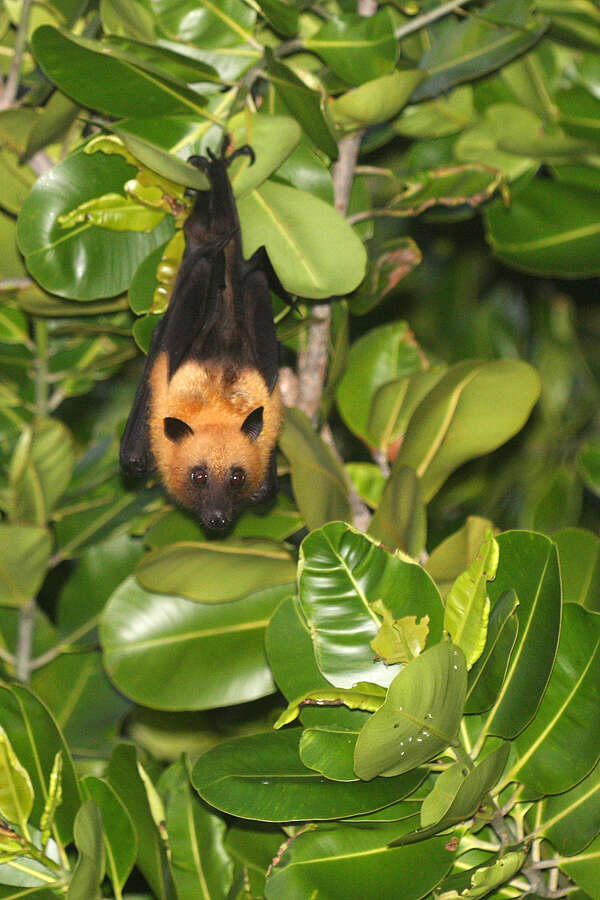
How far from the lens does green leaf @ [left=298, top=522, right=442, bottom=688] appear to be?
2.34 metres

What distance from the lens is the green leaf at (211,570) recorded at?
3.05m

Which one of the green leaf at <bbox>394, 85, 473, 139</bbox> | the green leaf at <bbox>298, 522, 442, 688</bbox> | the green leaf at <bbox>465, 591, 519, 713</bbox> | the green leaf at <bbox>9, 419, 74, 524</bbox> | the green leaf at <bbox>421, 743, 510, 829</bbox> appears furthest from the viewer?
the green leaf at <bbox>394, 85, 473, 139</bbox>

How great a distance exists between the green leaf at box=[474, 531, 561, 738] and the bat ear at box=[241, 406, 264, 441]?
110 centimetres

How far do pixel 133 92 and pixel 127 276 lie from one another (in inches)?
21.5

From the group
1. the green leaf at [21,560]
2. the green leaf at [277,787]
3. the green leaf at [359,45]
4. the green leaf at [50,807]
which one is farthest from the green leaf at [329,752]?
the green leaf at [359,45]

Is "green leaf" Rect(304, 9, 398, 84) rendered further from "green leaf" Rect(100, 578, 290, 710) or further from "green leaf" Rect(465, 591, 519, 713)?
"green leaf" Rect(465, 591, 519, 713)

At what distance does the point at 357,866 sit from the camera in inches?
91.5

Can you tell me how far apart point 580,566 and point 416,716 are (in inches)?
50.1

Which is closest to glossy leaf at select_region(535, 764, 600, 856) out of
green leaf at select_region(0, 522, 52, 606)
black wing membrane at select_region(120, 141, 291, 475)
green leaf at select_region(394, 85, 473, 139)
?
black wing membrane at select_region(120, 141, 291, 475)

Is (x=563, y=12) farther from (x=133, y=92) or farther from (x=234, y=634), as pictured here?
(x=234, y=634)

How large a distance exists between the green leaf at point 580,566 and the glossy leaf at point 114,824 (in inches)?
56.9

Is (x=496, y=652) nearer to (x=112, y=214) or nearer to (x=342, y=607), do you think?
(x=342, y=607)

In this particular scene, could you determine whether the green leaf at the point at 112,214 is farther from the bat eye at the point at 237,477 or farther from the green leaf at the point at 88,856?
the green leaf at the point at 88,856

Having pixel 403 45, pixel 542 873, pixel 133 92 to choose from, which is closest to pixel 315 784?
pixel 542 873
